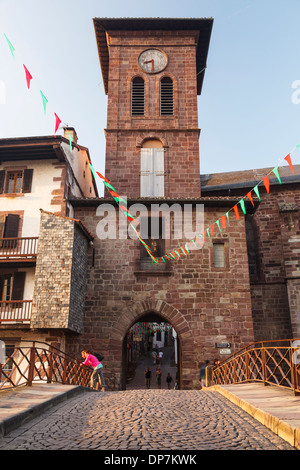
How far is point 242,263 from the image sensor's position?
1623 centimetres

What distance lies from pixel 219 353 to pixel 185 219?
5056 mm

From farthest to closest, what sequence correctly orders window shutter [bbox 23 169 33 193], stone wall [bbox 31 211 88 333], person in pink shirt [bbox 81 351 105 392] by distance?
1. window shutter [bbox 23 169 33 193]
2. stone wall [bbox 31 211 88 333]
3. person in pink shirt [bbox 81 351 105 392]

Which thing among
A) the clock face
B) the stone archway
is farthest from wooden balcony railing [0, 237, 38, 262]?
the clock face

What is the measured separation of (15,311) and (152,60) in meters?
13.1

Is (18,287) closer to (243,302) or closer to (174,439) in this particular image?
(243,302)

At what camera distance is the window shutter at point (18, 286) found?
15.4 metres

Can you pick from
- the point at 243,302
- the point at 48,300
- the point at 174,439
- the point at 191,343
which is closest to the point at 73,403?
the point at 174,439

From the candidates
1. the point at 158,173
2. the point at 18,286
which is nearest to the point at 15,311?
the point at 18,286

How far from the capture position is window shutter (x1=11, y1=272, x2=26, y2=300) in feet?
50.5

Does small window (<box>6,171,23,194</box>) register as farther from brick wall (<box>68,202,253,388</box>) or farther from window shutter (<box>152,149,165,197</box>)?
window shutter (<box>152,149,165,197</box>)

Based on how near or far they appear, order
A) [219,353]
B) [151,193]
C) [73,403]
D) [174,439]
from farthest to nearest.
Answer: [151,193]
[219,353]
[73,403]
[174,439]

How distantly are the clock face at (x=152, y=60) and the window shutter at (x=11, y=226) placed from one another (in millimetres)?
9582

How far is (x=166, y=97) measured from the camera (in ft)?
66.5

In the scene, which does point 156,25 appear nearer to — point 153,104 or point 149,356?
point 153,104
